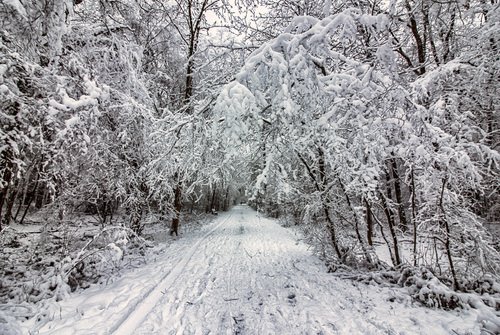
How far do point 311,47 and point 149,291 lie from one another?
5644 mm

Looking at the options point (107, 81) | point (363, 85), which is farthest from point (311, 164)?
point (107, 81)

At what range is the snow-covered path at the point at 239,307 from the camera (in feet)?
13.5

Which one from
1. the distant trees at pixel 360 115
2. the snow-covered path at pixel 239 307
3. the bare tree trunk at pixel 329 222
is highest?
the distant trees at pixel 360 115

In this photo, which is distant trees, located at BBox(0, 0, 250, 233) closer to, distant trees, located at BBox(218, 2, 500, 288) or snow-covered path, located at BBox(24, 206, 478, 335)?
distant trees, located at BBox(218, 2, 500, 288)

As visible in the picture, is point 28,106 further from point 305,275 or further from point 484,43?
point 484,43

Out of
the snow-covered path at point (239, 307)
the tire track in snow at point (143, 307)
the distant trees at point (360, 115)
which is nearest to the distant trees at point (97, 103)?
the distant trees at point (360, 115)

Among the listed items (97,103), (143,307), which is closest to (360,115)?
(97,103)

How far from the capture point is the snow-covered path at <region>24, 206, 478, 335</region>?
411 cm

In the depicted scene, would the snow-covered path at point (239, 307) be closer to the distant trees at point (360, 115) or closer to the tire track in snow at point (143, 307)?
the tire track in snow at point (143, 307)

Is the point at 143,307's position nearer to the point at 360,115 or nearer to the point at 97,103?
the point at 97,103

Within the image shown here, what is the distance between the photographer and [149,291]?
5707mm

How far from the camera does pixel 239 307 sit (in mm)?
5039

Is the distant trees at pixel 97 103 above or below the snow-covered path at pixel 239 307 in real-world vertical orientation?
above

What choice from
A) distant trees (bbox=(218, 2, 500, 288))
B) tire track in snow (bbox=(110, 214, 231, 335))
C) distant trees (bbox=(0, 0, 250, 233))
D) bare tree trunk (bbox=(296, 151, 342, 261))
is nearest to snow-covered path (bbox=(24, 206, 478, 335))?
tire track in snow (bbox=(110, 214, 231, 335))
